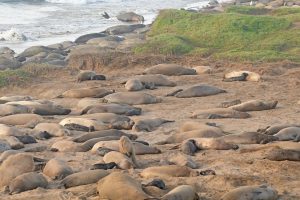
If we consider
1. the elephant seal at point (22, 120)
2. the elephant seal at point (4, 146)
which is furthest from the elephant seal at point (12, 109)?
the elephant seal at point (4, 146)

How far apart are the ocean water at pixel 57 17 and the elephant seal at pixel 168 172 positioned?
1484cm

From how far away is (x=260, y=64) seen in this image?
1498 cm

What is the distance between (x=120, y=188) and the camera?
611cm

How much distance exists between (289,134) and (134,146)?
6.26ft

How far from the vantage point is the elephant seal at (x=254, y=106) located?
35.3ft

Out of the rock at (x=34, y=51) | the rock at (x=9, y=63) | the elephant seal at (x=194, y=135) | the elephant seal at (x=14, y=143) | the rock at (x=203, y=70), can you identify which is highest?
the elephant seal at (x=194, y=135)

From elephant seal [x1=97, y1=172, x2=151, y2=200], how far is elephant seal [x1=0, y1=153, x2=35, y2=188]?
1.11m

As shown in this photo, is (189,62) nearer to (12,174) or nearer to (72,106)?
(72,106)

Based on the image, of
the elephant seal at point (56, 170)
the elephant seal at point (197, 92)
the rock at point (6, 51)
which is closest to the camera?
the elephant seal at point (56, 170)

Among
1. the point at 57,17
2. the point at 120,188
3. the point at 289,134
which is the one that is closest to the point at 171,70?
the point at 289,134

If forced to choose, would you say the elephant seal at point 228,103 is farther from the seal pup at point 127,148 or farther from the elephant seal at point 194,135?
the seal pup at point 127,148

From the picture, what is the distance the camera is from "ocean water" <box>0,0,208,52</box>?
23.5 m

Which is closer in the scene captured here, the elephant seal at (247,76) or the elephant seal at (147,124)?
the elephant seal at (147,124)

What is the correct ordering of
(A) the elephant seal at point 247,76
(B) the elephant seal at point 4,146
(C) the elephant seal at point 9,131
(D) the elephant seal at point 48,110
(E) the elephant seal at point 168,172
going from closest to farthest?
1. (E) the elephant seal at point 168,172
2. (B) the elephant seal at point 4,146
3. (C) the elephant seal at point 9,131
4. (D) the elephant seal at point 48,110
5. (A) the elephant seal at point 247,76
